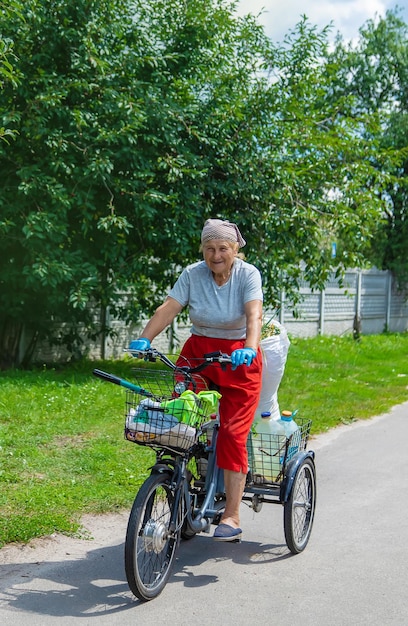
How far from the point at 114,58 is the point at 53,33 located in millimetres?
824

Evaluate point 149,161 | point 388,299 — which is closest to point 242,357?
point 149,161

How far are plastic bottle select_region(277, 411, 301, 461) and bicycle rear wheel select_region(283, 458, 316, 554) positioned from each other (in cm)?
10

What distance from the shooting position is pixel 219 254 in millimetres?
4844

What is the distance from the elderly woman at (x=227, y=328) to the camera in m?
4.75

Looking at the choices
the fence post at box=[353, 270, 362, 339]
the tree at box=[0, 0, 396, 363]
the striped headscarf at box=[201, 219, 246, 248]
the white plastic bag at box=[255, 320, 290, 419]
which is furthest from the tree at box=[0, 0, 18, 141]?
the fence post at box=[353, 270, 362, 339]

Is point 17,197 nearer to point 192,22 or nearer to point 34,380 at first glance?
point 34,380

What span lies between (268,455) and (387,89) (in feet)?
70.5

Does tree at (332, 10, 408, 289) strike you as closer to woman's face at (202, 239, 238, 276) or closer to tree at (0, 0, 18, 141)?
tree at (0, 0, 18, 141)

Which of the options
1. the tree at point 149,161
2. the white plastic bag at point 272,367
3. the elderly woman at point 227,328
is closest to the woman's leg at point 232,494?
the elderly woman at point 227,328

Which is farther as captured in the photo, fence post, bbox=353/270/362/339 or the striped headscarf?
fence post, bbox=353/270/362/339

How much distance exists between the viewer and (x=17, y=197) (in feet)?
33.6

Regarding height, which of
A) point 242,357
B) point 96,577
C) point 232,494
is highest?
point 242,357

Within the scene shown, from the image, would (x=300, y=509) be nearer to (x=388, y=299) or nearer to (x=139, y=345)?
(x=139, y=345)

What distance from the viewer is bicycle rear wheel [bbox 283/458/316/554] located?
498cm
